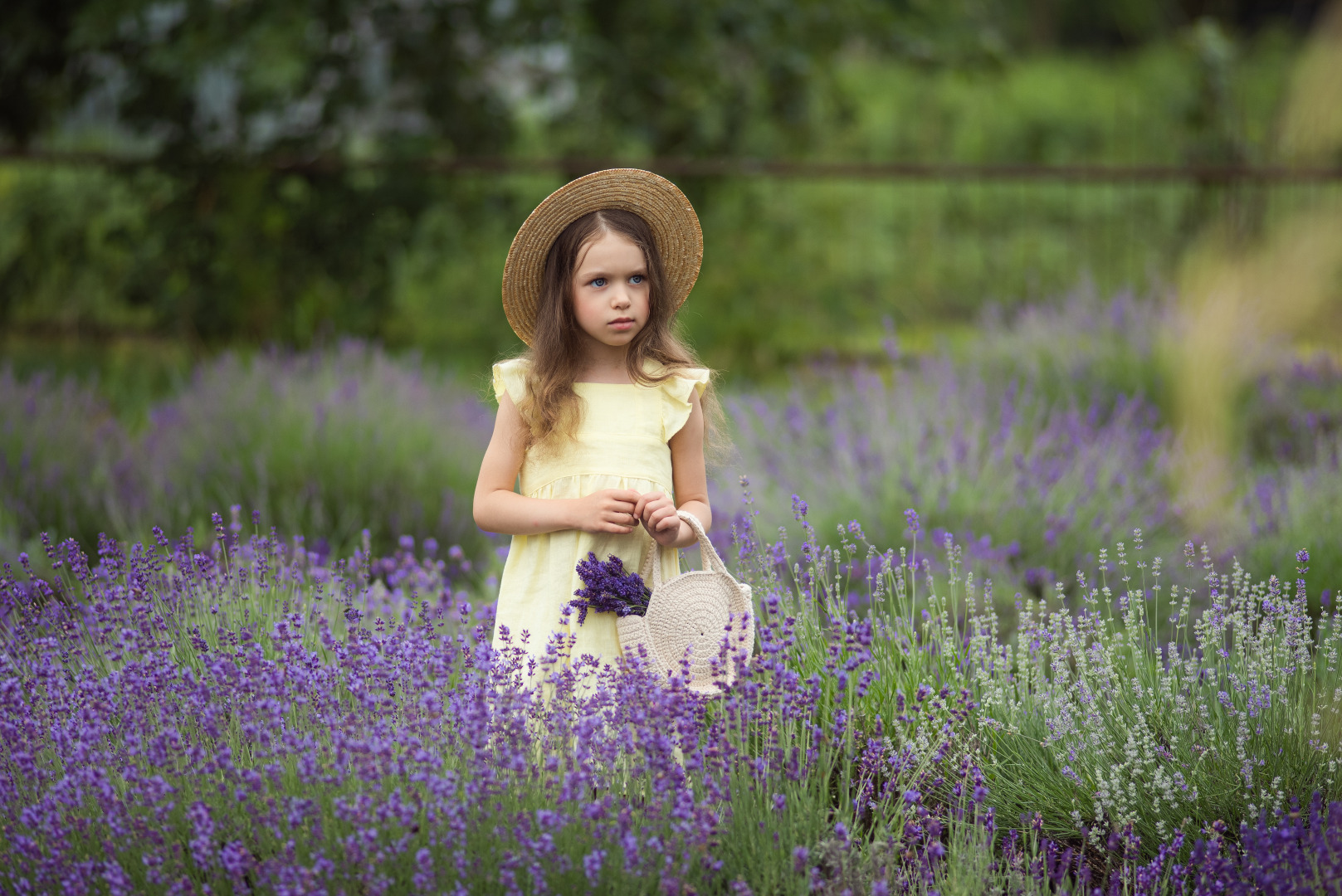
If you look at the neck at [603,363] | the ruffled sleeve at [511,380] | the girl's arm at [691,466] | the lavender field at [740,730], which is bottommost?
the lavender field at [740,730]

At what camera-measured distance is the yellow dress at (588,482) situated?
2279mm

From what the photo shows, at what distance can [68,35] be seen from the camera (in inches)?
256

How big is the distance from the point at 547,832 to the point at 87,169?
682 centimetres

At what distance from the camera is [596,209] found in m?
2.38

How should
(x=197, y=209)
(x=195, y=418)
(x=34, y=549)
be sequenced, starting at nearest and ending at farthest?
1. (x=34, y=549)
2. (x=195, y=418)
3. (x=197, y=209)

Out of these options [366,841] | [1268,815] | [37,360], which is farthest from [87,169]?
[1268,815]

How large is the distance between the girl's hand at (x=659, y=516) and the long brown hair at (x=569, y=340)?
25cm

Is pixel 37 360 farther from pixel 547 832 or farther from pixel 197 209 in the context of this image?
pixel 547 832

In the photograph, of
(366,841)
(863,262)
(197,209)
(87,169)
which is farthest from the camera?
(863,262)

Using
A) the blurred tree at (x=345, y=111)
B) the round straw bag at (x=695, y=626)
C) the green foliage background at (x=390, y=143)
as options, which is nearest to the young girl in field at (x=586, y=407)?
the round straw bag at (x=695, y=626)

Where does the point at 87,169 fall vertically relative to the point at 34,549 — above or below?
above

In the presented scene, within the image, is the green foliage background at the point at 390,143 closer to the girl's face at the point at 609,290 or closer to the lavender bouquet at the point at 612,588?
the girl's face at the point at 609,290

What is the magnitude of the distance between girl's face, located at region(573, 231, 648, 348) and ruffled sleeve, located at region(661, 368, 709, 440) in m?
0.13

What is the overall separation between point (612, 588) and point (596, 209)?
2.49 feet
